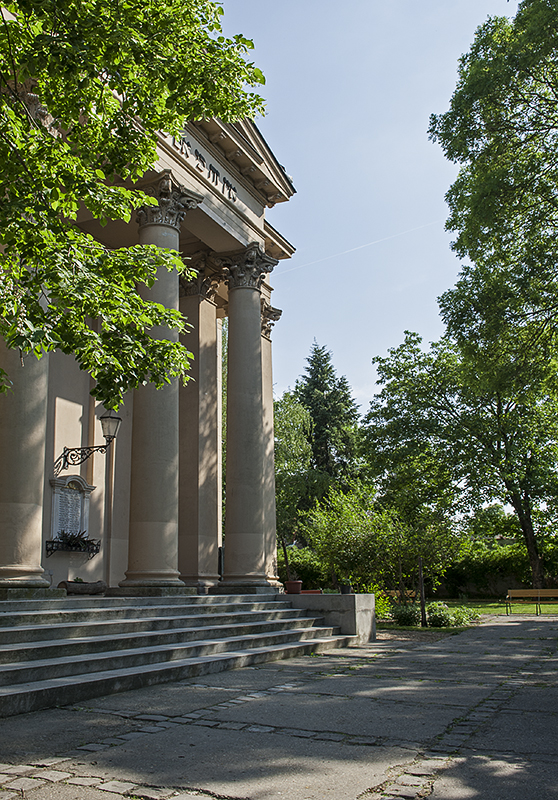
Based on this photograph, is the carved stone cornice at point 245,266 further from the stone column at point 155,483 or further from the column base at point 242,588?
the column base at point 242,588

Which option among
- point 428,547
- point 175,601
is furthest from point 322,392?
point 175,601

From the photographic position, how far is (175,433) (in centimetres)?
1242

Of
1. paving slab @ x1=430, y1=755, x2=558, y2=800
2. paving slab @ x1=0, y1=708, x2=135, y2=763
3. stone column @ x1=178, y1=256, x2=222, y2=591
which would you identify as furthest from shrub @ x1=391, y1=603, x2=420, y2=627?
paving slab @ x1=430, y1=755, x2=558, y2=800

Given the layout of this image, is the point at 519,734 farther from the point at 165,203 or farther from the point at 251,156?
the point at 251,156

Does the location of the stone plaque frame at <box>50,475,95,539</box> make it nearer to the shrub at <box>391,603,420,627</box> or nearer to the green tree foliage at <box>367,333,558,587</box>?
the shrub at <box>391,603,420,627</box>

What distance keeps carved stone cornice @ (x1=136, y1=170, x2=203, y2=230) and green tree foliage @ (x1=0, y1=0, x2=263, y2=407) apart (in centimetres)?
406

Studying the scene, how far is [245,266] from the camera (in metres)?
16.6

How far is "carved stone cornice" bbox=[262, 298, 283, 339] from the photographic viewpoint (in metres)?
19.0

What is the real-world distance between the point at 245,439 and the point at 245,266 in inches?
182

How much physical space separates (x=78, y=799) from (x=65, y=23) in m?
7.17

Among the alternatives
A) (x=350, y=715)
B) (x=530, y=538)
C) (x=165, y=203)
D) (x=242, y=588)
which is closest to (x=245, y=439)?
(x=242, y=588)

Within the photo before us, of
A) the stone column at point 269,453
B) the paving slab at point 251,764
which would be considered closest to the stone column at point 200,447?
the stone column at point 269,453

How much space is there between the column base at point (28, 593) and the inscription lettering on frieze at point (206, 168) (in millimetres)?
9415

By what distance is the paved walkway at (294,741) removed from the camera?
11.3 ft
